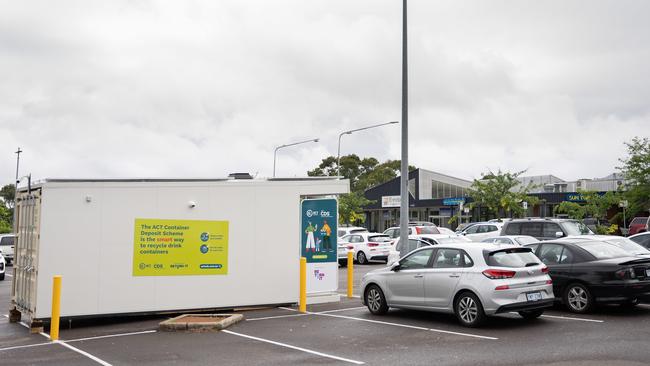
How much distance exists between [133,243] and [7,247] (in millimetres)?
22569

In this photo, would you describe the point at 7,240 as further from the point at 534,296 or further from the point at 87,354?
the point at 534,296

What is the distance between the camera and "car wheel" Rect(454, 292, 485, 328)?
34.7 ft

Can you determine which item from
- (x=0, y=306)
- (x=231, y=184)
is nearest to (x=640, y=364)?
(x=231, y=184)

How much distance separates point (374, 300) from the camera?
12.8 meters

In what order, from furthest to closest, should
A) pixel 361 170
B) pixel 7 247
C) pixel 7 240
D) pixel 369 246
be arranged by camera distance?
pixel 361 170, pixel 7 240, pixel 7 247, pixel 369 246

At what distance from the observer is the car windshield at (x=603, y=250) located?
12.0m

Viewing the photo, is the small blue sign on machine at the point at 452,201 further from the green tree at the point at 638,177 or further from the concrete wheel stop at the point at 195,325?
the concrete wheel stop at the point at 195,325

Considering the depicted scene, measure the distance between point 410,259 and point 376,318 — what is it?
1.35 metres

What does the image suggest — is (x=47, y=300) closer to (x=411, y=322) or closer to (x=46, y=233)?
(x=46, y=233)

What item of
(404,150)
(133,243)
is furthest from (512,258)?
(133,243)

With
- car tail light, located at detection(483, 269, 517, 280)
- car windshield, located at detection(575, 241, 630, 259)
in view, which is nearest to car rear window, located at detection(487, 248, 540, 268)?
car tail light, located at detection(483, 269, 517, 280)

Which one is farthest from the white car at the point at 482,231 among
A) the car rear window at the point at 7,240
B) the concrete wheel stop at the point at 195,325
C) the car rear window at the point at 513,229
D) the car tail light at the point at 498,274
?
the car rear window at the point at 7,240

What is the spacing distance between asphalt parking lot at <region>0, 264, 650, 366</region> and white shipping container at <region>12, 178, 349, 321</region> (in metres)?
0.67

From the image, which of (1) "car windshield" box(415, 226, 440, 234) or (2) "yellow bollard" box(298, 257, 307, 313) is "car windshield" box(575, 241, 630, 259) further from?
(1) "car windshield" box(415, 226, 440, 234)
